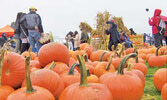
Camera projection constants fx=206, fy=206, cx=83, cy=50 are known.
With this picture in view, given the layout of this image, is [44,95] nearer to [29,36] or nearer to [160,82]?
[160,82]

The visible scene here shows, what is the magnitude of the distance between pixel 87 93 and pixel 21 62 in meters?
0.70

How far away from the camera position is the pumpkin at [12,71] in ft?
5.03

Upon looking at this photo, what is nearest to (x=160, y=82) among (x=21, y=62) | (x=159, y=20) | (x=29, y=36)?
(x=21, y=62)

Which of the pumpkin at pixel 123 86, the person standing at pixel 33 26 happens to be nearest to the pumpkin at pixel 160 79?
the pumpkin at pixel 123 86

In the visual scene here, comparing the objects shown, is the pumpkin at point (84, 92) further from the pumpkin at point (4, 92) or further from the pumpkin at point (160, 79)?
the pumpkin at point (160, 79)

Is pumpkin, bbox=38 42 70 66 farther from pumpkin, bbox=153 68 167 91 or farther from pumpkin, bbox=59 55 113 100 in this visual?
pumpkin, bbox=153 68 167 91

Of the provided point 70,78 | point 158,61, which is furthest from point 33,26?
point 70,78

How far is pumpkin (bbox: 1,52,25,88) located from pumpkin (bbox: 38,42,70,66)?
1.52 feet

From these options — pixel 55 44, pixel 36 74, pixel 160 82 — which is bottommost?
pixel 160 82

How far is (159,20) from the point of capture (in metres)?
7.82

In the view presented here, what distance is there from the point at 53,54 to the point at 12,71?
56cm

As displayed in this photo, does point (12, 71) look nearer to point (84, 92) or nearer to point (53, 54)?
point (53, 54)

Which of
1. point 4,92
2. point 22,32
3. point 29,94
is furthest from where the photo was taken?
point 22,32

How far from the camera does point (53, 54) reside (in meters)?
2.06
